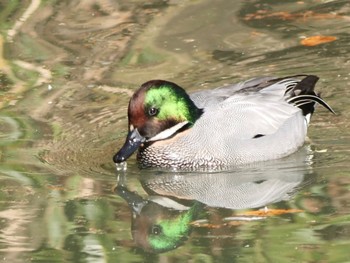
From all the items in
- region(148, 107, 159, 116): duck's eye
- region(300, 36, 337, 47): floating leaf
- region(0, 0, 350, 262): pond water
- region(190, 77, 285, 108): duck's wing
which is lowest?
region(300, 36, 337, 47): floating leaf

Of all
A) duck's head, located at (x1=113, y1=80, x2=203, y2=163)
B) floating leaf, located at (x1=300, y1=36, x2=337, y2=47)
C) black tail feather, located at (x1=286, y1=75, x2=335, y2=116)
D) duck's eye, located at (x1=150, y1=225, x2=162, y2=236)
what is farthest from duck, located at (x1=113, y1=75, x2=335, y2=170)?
floating leaf, located at (x1=300, y1=36, x2=337, y2=47)

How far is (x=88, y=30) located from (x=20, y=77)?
138 centimetres

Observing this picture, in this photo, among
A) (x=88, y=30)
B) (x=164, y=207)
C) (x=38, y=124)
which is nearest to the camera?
(x=164, y=207)

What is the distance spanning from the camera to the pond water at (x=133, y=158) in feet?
23.9

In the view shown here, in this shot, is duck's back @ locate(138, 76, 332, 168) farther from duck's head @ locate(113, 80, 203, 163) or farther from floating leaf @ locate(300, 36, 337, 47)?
floating leaf @ locate(300, 36, 337, 47)

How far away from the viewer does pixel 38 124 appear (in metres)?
9.77

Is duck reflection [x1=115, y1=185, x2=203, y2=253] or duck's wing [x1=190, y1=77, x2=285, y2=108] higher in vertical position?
duck's wing [x1=190, y1=77, x2=285, y2=108]

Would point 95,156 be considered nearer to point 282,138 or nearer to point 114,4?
point 282,138

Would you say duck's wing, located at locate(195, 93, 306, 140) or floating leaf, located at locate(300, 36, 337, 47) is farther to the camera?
floating leaf, located at locate(300, 36, 337, 47)

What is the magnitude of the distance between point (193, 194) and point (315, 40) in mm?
3508

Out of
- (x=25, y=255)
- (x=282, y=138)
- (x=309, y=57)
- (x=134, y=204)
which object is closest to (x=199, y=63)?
(x=309, y=57)

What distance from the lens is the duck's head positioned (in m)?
8.85

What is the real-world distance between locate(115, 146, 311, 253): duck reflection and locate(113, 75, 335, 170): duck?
0.34ft

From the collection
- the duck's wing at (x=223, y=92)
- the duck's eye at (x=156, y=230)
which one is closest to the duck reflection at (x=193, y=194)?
the duck's eye at (x=156, y=230)
